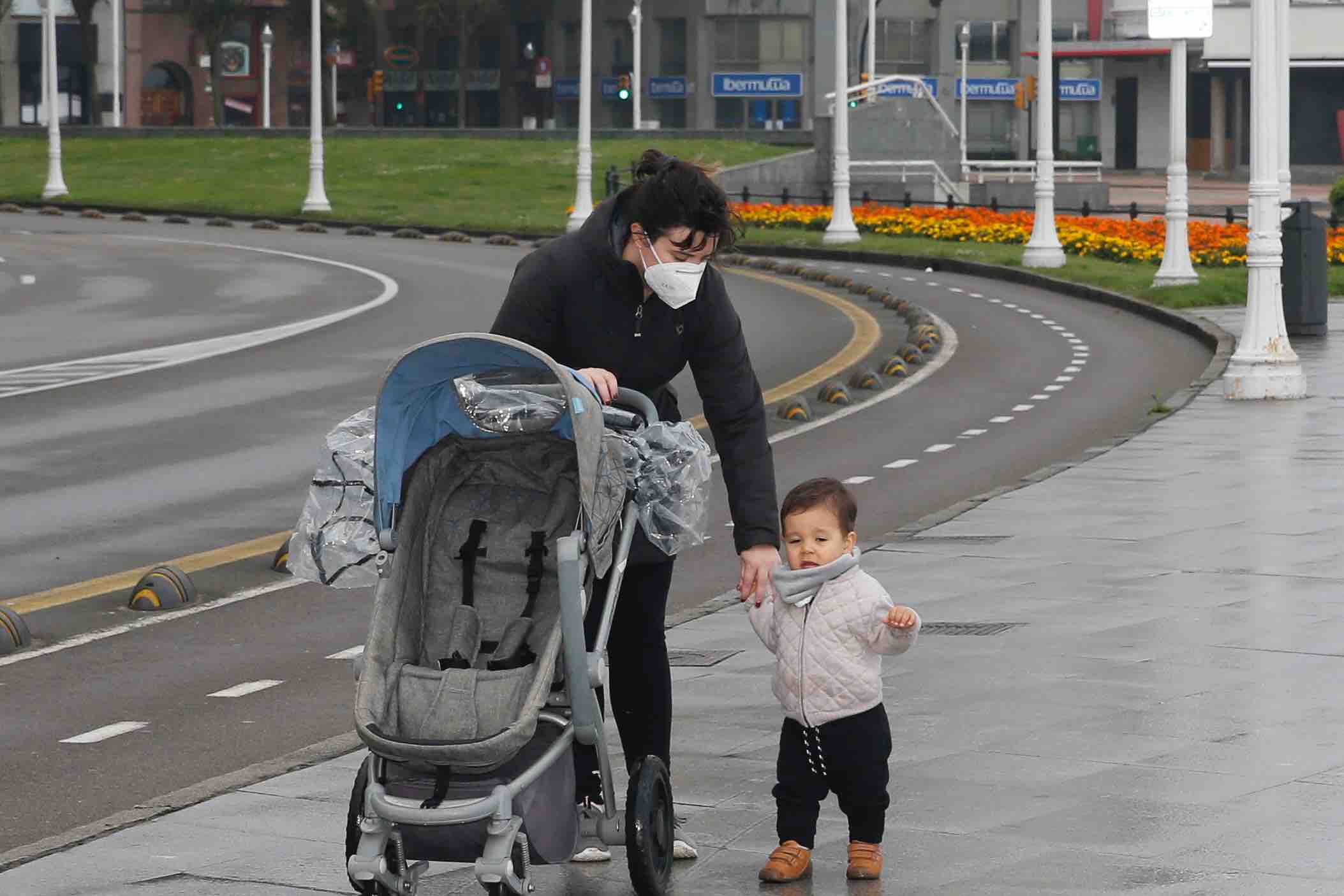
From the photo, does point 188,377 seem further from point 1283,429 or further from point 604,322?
point 604,322

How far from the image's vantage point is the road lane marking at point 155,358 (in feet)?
67.3

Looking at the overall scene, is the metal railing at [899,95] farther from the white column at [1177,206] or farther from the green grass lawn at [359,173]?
the white column at [1177,206]

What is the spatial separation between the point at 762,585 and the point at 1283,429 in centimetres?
1225

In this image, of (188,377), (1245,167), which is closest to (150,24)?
(1245,167)

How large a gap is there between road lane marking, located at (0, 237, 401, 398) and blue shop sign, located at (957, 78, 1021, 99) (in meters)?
A: 74.3

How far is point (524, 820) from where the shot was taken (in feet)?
17.4

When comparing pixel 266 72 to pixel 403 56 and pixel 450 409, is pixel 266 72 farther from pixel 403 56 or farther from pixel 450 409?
pixel 450 409

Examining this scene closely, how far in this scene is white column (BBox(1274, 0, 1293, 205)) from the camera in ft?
91.6

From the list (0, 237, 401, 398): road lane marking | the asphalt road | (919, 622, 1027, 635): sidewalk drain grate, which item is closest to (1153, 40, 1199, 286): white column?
the asphalt road

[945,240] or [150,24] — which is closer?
[945,240]

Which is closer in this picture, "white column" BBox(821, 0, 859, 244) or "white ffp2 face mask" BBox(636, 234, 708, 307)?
"white ffp2 face mask" BBox(636, 234, 708, 307)

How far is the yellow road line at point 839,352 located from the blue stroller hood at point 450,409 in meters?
10.1

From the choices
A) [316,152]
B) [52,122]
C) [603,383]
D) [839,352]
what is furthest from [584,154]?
[603,383]

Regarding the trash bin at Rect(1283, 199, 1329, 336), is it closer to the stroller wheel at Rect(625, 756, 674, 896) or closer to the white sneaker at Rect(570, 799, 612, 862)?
the white sneaker at Rect(570, 799, 612, 862)
